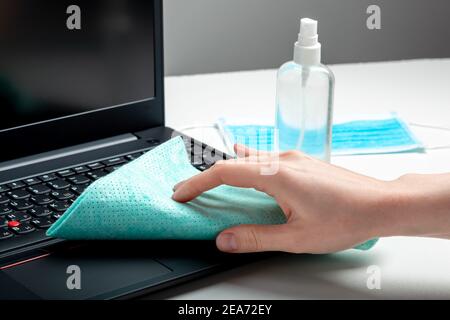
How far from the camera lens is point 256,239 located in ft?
2.41

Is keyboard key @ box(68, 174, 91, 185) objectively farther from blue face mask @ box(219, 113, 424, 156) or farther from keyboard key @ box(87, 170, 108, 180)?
blue face mask @ box(219, 113, 424, 156)

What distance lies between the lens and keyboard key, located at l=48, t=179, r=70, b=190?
0.86 metres

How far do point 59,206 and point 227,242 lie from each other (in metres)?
0.19

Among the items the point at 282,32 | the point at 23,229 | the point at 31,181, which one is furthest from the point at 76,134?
the point at 282,32

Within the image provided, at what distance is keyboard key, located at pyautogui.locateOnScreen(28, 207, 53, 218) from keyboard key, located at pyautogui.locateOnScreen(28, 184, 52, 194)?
4 centimetres

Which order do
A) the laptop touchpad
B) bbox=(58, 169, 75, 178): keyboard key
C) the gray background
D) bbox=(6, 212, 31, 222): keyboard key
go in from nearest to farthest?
1. the laptop touchpad
2. bbox=(6, 212, 31, 222): keyboard key
3. bbox=(58, 169, 75, 178): keyboard key
4. the gray background

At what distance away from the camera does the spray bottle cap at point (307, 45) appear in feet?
3.05

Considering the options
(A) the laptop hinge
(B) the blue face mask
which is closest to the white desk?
(B) the blue face mask

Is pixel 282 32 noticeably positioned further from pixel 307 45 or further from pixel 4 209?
pixel 4 209

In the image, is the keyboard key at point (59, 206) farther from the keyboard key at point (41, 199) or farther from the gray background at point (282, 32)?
the gray background at point (282, 32)

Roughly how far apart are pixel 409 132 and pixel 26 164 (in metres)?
0.53

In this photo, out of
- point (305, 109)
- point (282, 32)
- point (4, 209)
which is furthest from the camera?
point (282, 32)

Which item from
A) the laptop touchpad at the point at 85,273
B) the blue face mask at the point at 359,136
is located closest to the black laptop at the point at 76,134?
the laptop touchpad at the point at 85,273

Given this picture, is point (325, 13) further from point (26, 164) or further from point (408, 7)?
point (26, 164)
